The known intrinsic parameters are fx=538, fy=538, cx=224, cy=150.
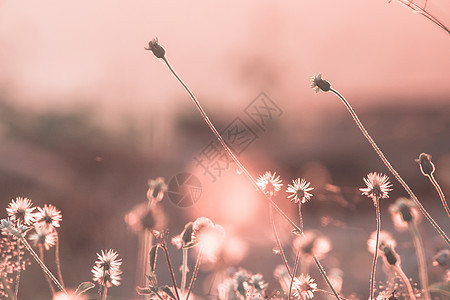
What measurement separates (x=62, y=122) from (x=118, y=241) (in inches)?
138

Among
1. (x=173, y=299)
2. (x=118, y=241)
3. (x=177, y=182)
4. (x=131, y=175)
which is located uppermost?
(x=131, y=175)

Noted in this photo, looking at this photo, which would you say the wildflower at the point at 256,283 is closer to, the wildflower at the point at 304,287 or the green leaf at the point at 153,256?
the wildflower at the point at 304,287

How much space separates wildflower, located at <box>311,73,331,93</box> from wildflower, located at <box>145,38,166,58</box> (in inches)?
13.2

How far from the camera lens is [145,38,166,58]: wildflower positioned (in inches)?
46.5

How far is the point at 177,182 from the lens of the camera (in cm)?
195

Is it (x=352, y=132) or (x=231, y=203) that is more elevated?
(x=352, y=132)

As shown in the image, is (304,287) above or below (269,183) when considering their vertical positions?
below

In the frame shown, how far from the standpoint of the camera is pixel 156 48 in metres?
1.20

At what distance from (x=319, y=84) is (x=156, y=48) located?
14.5 inches

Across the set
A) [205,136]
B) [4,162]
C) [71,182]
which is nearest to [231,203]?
[71,182]

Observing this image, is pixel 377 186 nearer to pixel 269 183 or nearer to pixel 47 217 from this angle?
pixel 269 183

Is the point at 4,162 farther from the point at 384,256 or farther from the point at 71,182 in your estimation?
the point at 384,256

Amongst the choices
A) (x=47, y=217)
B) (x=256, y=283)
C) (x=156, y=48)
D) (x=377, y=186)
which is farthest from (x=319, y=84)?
(x=47, y=217)

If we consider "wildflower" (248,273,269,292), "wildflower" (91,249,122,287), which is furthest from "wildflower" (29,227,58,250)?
"wildflower" (248,273,269,292)
